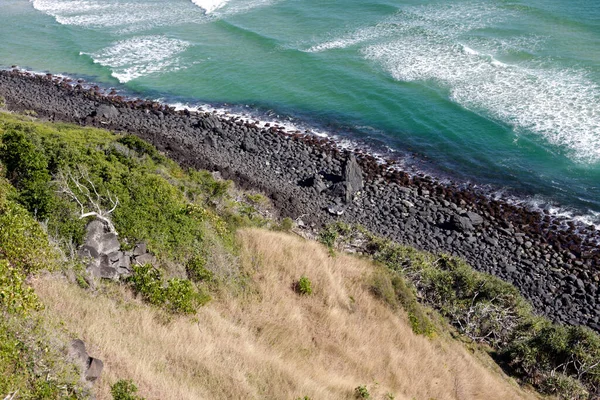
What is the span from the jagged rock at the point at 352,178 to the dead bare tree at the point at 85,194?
1577cm

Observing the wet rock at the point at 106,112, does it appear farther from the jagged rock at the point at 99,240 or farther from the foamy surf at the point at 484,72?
the jagged rock at the point at 99,240

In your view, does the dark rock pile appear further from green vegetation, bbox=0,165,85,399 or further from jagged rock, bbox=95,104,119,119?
jagged rock, bbox=95,104,119,119

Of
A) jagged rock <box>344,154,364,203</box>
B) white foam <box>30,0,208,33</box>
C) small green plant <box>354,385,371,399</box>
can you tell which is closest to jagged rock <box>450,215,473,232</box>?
jagged rock <box>344,154,364,203</box>

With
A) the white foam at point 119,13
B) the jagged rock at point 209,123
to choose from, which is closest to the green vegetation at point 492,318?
the jagged rock at point 209,123

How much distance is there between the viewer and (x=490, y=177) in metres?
31.2

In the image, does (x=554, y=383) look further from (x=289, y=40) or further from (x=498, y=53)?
(x=289, y=40)

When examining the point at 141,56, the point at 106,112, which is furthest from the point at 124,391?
the point at 141,56

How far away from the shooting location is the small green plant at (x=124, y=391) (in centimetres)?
899

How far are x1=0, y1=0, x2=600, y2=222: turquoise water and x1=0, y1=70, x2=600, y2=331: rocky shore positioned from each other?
280 cm

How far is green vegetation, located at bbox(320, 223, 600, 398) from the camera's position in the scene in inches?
648

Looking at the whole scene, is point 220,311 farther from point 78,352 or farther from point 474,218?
point 474,218

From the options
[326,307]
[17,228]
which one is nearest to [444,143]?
[326,307]

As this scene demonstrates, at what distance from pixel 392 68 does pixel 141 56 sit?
26.2 meters

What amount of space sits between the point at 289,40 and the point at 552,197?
32667 mm
